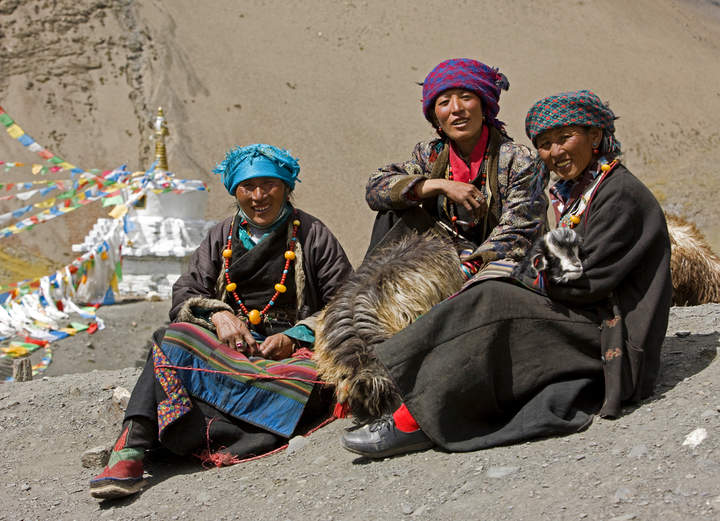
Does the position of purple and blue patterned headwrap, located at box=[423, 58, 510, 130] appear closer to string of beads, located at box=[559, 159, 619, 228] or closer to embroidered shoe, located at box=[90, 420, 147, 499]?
string of beads, located at box=[559, 159, 619, 228]

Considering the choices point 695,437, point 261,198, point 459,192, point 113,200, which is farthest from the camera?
point 113,200

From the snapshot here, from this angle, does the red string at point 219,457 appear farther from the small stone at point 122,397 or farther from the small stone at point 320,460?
the small stone at point 122,397

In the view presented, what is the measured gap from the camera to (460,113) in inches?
134

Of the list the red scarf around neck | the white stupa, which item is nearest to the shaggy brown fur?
the red scarf around neck

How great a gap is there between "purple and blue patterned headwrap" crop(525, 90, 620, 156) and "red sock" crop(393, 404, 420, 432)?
1.22 metres

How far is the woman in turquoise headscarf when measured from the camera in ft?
10.6

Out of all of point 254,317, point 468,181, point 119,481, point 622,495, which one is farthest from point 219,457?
point 622,495

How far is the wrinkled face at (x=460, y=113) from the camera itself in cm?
340

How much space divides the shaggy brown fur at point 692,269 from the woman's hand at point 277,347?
2976 mm

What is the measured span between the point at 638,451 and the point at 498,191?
4.76 feet

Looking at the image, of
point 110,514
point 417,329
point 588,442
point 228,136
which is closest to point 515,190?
point 417,329

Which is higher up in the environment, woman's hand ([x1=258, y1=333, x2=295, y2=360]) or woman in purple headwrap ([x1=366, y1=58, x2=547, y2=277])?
woman in purple headwrap ([x1=366, y1=58, x2=547, y2=277])

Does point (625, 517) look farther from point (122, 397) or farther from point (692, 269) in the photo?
point (692, 269)

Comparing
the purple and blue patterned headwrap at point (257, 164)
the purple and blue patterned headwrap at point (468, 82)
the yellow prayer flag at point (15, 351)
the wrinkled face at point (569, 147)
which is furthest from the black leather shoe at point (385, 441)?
the yellow prayer flag at point (15, 351)
